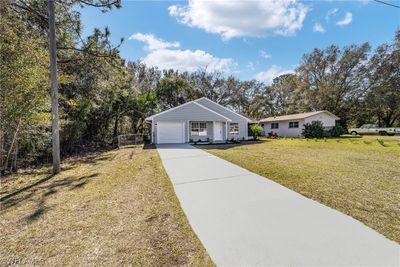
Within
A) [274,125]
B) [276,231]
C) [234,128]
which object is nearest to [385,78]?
[274,125]

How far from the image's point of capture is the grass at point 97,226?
8.96 feet

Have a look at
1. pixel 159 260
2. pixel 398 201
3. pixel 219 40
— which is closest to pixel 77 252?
pixel 159 260

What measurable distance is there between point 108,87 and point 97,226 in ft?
49.1

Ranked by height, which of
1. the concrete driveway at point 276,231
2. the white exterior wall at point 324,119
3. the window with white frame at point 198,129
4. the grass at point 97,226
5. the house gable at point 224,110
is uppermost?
the house gable at point 224,110

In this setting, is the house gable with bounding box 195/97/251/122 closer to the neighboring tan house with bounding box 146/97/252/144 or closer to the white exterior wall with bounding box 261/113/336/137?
the neighboring tan house with bounding box 146/97/252/144

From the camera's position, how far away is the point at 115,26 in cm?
941

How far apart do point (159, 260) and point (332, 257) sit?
2.07m

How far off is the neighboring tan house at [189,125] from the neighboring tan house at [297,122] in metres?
11.0

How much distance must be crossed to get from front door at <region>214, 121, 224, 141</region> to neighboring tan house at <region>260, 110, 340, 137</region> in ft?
38.9

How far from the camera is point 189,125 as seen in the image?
2017cm

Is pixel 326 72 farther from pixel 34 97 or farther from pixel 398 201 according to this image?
pixel 34 97

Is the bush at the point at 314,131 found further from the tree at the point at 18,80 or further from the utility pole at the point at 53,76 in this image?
the tree at the point at 18,80

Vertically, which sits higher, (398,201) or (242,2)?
(242,2)

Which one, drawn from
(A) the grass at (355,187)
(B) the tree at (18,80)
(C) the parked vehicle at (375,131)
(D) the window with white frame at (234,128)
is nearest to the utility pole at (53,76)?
(B) the tree at (18,80)
